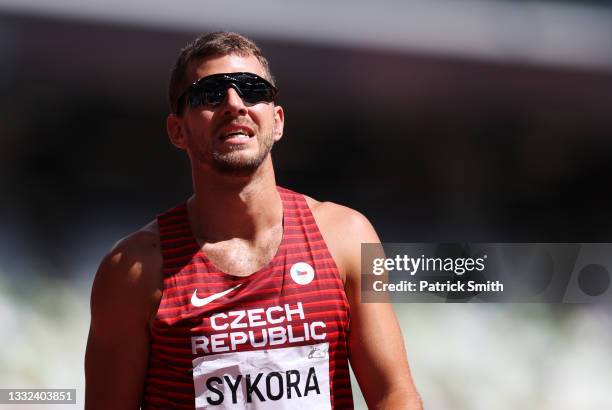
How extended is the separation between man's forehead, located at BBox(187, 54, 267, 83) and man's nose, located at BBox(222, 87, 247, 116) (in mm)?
80

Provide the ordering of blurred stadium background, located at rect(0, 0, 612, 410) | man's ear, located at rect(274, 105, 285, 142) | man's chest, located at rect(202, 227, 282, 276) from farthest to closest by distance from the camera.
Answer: blurred stadium background, located at rect(0, 0, 612, 410)
man's ear, located at rect(274, 105, 285, 142)
man's chest, located at rect(202, 227, 282, 276)

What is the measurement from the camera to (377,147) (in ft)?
13.1

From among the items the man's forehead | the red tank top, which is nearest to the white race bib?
the red tank top

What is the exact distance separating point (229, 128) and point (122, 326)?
65 cm

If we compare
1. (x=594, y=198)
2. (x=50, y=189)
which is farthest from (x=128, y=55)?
(x=594, y=198)

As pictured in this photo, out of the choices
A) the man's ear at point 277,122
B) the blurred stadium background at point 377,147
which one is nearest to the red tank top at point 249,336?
the man's ear at point 277,122

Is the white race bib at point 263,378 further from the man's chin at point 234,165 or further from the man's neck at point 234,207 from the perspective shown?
the man's chin at point 234,165

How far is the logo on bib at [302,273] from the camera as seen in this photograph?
2262 millimetres

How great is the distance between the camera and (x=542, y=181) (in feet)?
13.2

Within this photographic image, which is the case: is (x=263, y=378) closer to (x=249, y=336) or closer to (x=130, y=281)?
(x=249, y=336)

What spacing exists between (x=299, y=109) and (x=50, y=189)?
1.30 metres

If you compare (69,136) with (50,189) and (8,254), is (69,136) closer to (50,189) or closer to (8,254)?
(50,189)

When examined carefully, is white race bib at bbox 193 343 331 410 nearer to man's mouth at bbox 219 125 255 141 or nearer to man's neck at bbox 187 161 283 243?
man's neck at bbox 187 161 283 243

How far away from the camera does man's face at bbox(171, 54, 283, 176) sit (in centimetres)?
225
